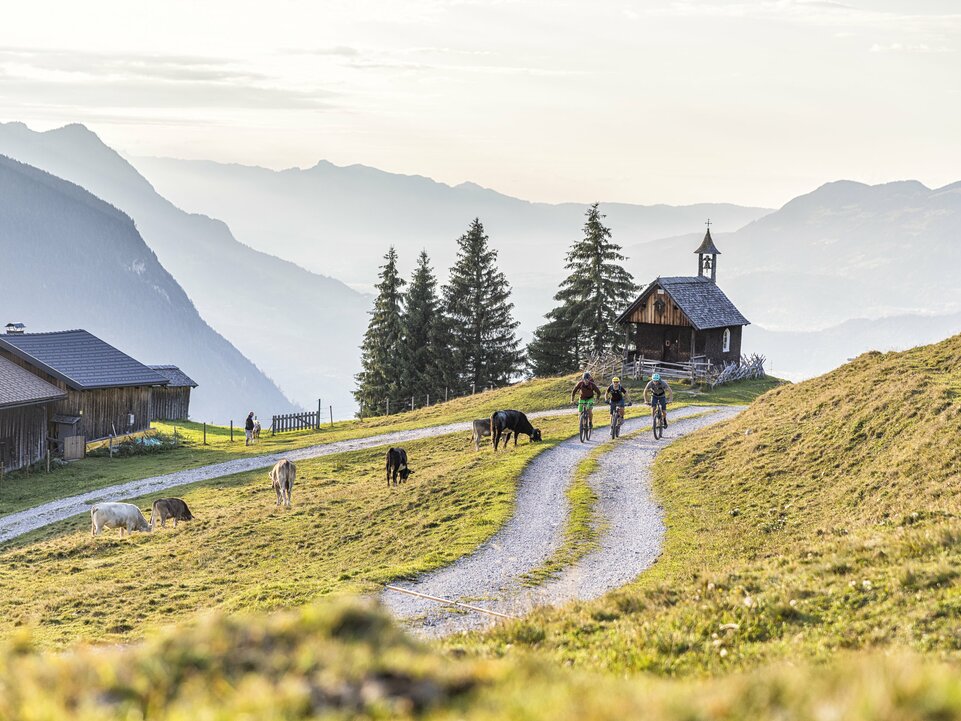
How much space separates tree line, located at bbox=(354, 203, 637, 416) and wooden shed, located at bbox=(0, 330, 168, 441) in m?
21.4

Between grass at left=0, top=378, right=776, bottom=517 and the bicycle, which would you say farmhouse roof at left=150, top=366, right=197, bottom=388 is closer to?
grass at left=0, top=378, right=776, bottom=517

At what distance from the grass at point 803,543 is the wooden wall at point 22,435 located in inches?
1398

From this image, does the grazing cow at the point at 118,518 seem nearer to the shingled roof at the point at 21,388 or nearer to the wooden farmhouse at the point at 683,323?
the shingled roof at the point at 21,388

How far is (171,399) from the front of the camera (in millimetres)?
71812

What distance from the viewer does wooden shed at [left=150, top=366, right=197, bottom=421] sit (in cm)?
7000

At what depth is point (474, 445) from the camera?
3931cm

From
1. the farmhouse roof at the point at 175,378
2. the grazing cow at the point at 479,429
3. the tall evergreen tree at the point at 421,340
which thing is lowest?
the grazing cow at the point at 479,429

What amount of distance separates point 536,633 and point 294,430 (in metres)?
54.1

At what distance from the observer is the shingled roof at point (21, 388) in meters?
48.4

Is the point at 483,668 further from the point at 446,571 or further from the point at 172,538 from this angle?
the point at 172,538

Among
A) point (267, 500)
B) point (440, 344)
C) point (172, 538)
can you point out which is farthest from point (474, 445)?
point (440, 344)

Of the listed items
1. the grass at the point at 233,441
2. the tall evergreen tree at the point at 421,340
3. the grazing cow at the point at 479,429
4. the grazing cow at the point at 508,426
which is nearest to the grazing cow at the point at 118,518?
the grass at the point at 233,441

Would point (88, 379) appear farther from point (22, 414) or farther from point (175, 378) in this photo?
point (175, 378)

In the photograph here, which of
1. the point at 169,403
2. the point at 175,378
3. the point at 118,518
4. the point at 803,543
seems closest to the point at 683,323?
the point at 118,518
